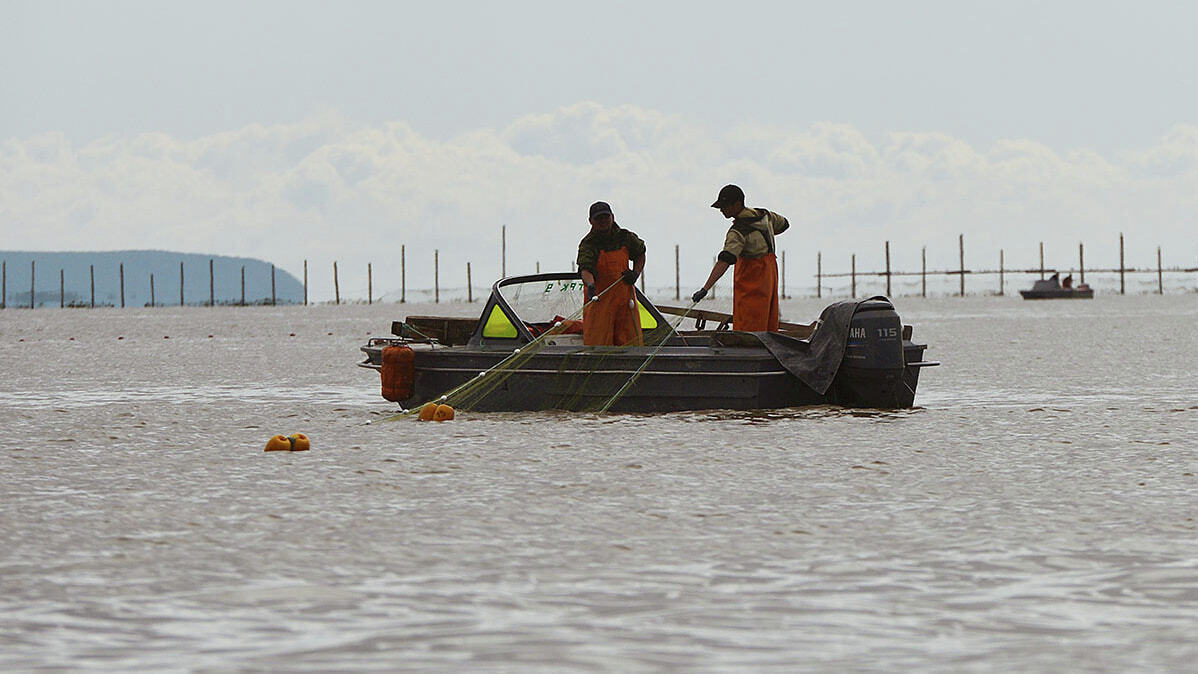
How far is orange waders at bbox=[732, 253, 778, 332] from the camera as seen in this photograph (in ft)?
48.5

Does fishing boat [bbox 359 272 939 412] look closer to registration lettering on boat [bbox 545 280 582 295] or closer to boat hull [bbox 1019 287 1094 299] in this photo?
registration lettering on boat [bbox 545 280 582 295]

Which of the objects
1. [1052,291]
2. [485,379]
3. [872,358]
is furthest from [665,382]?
[1052,291]

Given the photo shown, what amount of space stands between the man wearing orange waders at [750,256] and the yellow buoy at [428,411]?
2.59 m

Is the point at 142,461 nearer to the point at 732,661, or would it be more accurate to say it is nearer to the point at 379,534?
the point at 379,534

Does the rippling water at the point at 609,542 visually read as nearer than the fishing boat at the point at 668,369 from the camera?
Yes

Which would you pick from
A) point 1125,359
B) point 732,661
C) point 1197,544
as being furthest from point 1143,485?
point 1125,359

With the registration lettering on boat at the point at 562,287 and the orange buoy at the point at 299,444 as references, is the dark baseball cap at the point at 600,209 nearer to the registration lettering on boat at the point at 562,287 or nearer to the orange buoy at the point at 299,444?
the registration lettering on boat at the point at 562,287

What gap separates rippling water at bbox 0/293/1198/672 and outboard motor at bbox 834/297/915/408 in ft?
1.05

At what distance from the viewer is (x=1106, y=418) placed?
14141 mm

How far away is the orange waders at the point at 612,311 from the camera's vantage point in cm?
1473

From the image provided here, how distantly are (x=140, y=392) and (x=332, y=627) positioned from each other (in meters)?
14.6

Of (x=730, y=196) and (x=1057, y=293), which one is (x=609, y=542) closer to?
(x=730, y=196)

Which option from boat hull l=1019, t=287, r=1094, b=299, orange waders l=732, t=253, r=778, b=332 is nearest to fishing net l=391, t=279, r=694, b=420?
orange waders l=732, t=253, r=778, b=332

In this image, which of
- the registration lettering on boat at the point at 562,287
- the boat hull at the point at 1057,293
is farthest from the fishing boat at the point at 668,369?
the boat hull at the point at 1057,293
